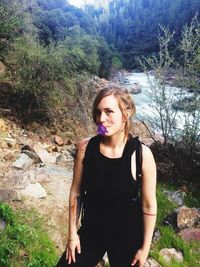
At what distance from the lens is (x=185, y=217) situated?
558cm

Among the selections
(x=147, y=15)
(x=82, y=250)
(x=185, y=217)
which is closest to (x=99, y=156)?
(x=82, y=250)

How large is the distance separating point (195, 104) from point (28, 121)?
7359mm

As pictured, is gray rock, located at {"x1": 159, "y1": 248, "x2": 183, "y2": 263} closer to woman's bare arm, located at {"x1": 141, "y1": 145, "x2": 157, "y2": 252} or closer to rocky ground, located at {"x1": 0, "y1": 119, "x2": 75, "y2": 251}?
rocky ground, located at {"x1": 0, "y1": 119, "x2": 75, "y2": 251}

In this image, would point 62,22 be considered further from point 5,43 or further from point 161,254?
point 161,254

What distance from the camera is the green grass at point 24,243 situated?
14.0ft

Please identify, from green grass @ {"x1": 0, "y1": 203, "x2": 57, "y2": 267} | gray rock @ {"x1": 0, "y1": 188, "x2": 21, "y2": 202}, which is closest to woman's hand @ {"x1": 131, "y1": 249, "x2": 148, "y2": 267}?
green grass @ {"x1": 0, "y1": 203, "x2": 57, "y2": 267}

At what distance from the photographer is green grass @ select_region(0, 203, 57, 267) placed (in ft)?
14.0

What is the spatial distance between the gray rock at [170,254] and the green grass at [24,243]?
60.4 inches

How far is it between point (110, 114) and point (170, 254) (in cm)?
337

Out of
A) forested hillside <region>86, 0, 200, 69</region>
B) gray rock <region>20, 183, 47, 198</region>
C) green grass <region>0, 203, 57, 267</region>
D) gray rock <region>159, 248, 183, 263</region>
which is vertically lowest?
gray rock <region>159, 248, 183, 263</region>

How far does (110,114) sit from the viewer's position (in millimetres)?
2211

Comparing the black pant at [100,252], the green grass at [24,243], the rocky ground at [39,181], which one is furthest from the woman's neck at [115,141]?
the rocky ground at [39,181]

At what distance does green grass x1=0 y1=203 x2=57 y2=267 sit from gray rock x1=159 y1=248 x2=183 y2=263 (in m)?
1.53

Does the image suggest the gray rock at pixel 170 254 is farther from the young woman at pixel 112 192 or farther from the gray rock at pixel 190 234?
the young woman at pixel 112 192
